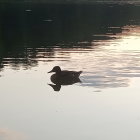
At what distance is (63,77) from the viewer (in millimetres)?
27234

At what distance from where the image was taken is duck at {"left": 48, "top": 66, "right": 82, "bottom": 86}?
26556mm

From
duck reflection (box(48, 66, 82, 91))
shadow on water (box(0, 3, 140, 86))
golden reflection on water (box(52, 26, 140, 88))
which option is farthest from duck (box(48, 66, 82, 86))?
shadow on water (box(0, 3, 140, 86))

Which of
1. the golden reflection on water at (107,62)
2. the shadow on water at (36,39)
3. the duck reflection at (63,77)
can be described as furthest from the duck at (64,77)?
the shadow on water at (36,39)

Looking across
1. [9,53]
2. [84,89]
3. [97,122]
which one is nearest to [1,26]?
[9,53]

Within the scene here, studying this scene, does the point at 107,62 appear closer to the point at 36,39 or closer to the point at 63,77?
the point at 63,77

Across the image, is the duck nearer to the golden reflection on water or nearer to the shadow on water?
the golden reflection on water

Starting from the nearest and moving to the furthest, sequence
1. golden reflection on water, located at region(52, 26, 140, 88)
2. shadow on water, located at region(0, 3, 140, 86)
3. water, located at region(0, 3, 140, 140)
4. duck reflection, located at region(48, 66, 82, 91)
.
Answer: water, located at region(0, 3, 140, 140) → golden reflection on water, located at region(52, 26, 140, 88) → duck reflection, located at region(48, 66, 82, 91) → shadow on water, located at region(0, 3, 140, 86)

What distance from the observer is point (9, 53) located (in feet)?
119

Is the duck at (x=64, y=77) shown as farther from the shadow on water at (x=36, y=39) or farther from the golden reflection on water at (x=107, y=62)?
the shadow on water at (x=36, y=39)

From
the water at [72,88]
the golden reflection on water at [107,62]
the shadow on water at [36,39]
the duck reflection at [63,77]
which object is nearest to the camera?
the water at [72,88]

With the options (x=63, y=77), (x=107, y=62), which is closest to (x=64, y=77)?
(x=63, y=77)

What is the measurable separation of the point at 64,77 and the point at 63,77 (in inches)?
5.9

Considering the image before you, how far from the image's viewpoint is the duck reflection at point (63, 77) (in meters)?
26.5

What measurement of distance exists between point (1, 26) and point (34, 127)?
42.4 metres
